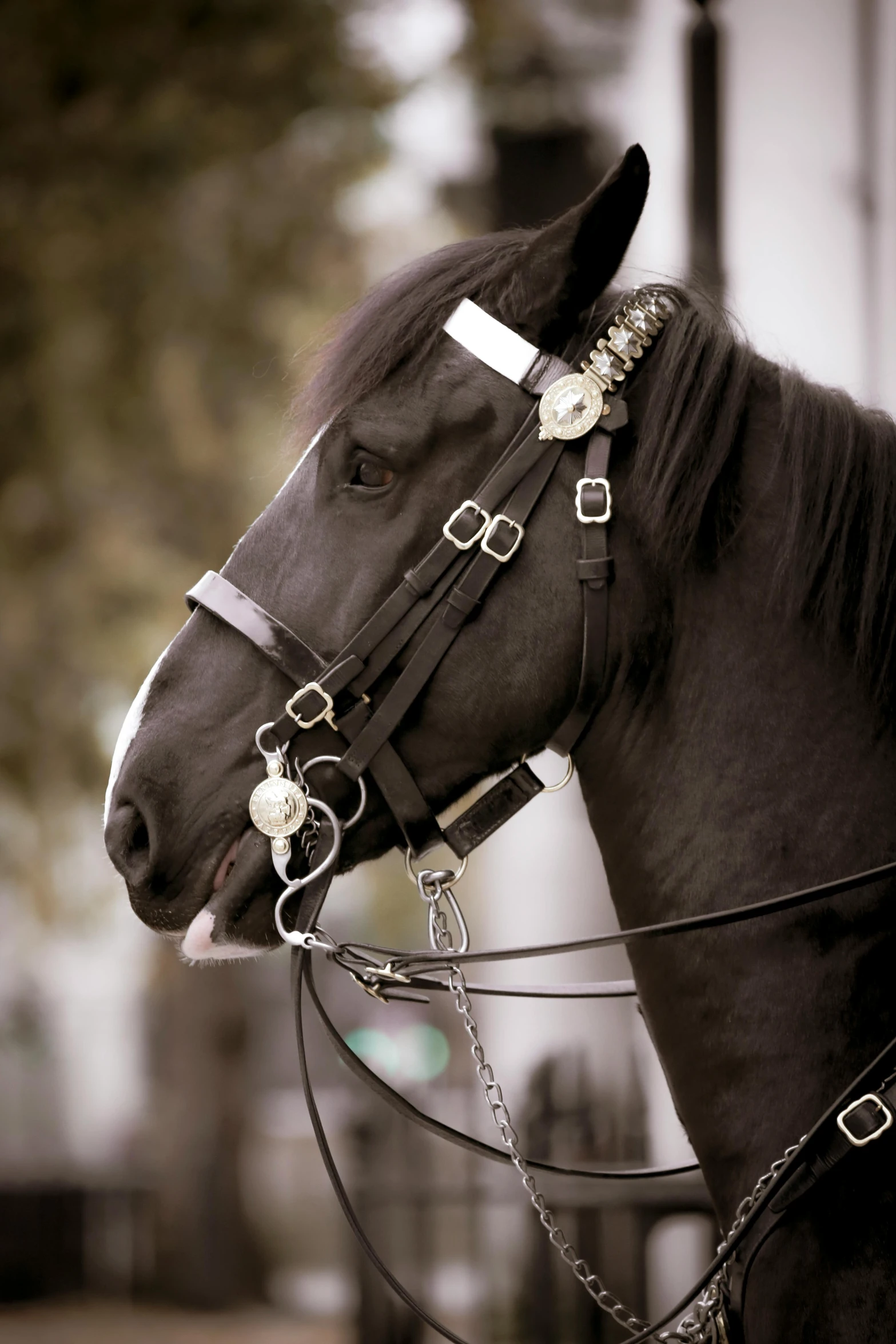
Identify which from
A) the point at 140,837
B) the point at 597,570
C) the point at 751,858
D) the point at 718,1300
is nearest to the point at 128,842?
the point at 140,837

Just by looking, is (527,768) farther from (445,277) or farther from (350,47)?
(350,47)

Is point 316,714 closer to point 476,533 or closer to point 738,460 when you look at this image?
point 476,533

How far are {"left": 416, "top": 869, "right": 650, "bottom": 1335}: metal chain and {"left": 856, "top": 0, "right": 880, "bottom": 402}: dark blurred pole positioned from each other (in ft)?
11.7

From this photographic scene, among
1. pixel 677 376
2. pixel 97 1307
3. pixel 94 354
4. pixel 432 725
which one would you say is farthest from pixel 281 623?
pixel 97 1307

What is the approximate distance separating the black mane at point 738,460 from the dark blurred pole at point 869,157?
3.15 metres

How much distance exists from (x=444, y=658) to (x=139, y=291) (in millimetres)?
6901

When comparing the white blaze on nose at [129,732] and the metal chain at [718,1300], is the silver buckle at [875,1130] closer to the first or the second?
the metal chain at [718,1300]

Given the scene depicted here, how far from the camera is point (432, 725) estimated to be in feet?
5.58

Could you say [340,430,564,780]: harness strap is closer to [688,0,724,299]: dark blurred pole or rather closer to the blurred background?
[688,0,724,299]: dark blurred pole

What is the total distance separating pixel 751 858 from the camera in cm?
158

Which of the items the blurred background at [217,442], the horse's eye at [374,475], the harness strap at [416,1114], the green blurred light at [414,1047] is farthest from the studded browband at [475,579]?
the green blurred light at [414,1047]

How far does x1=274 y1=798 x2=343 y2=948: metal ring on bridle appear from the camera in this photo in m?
1.68

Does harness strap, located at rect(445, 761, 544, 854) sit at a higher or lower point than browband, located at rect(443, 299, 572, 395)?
lower

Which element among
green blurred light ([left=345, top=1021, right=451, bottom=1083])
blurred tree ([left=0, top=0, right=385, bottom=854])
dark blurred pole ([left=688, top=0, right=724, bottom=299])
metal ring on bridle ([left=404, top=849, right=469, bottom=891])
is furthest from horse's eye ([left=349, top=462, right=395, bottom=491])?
green blurred light ([left=345, top=1021, right=451, bottom=1083])
